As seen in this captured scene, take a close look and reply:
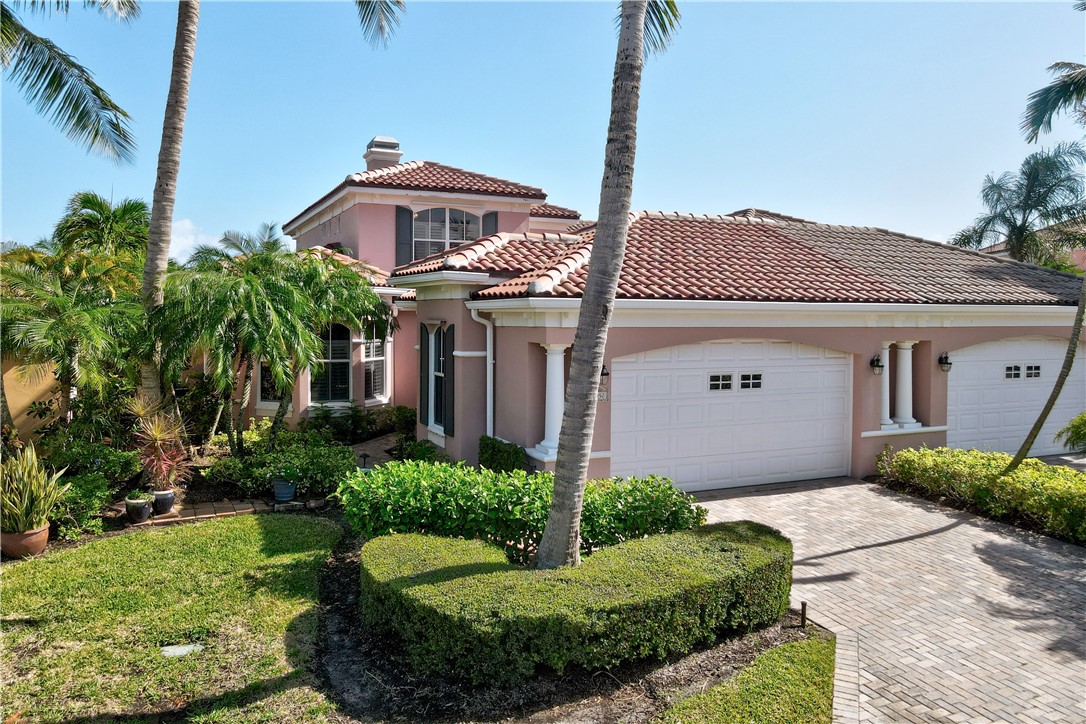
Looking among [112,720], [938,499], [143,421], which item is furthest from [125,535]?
[938,499]

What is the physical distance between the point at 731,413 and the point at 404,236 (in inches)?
451

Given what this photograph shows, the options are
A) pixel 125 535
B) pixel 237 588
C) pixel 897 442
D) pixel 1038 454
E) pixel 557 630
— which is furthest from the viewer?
pixel 1038 454

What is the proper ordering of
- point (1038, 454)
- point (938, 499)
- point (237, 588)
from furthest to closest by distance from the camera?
1. point (1038, 454)
2. point (938, 499)
3. point (237, 588)

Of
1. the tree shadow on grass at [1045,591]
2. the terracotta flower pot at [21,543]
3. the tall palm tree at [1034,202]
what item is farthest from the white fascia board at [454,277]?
the tall palm tree at [1034,202]

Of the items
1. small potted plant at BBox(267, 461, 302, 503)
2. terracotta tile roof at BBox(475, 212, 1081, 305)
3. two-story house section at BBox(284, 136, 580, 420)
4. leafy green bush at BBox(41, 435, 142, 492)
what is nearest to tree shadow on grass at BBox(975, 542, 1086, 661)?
terracotta tile roof at BBox(475, 212, 1081, 305)

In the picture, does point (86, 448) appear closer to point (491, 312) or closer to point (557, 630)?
point (491, 312)

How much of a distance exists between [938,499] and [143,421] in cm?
1300

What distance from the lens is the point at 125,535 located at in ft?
31.7

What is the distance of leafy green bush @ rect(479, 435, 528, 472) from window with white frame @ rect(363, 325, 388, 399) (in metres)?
6.37

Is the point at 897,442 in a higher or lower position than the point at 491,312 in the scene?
lower

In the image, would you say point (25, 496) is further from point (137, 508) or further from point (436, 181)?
point (436, 181)

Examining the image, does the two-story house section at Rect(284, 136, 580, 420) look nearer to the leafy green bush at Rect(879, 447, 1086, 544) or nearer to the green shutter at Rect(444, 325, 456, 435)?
the green shutter at Rect(444, 325, 456, 435)

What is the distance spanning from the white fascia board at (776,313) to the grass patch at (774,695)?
5737 mm

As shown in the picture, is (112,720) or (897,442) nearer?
(112,720)
